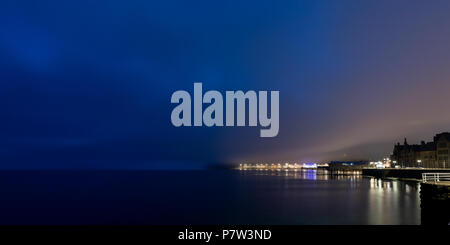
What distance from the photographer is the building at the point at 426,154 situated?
375 ft

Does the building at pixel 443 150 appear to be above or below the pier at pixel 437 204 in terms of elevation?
above

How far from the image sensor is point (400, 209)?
5000cm

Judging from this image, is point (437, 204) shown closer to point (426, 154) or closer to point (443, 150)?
point (443, 150)

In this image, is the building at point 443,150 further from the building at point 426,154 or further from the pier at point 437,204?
the pier at point 437,204

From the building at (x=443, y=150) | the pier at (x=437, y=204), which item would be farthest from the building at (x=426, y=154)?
the pier at (x=437, y=204)

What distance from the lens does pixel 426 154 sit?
126 m

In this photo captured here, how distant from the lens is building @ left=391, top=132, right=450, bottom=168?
11419 cm

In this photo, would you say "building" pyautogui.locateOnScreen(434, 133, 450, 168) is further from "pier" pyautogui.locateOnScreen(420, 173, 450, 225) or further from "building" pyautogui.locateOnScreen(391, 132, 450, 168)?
"pier" pyautogui.locateOnScreen(420, 173, 450, 225)

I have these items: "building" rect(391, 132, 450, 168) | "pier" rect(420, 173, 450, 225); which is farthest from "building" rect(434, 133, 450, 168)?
"pier" rect(420, 173, 450, 225)

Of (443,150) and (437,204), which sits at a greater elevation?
(443,150)

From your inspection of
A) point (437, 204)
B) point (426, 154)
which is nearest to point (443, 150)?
point (426, 154)
